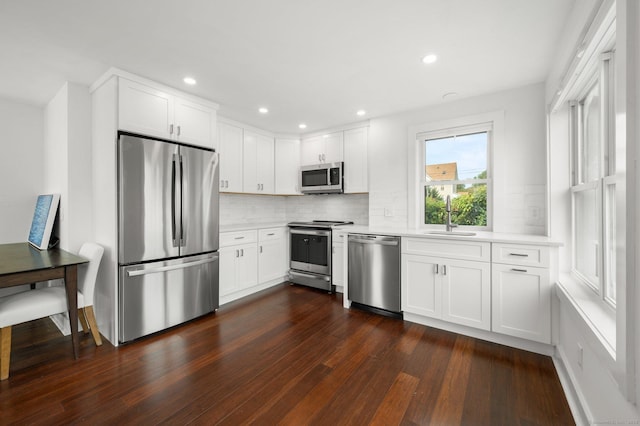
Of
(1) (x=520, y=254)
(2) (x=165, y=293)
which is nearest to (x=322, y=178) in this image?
(2) (x=165, y=293)

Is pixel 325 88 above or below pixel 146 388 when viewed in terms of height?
above

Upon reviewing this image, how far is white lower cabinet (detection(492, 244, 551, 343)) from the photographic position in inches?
86.9

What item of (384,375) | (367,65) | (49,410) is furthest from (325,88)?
(49,410)

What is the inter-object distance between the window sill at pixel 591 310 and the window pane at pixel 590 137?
796 mm

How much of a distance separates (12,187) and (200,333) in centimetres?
284

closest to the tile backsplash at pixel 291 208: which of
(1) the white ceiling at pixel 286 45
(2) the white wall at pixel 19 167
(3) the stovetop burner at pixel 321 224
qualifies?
(3) the stovetop burner at pixel 321 224

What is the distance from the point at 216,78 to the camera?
8.63 feet

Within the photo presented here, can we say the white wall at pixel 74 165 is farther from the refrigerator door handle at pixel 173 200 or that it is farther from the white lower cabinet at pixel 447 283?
the white lower cabinet at pixel 447 283

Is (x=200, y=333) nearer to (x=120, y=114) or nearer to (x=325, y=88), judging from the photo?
(x=120, y=114)

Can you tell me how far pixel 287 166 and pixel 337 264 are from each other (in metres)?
1.88

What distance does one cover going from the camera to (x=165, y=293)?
2689 mm

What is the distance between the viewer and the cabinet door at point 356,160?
396 cm

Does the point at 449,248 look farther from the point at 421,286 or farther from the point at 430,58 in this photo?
the point at 430,58

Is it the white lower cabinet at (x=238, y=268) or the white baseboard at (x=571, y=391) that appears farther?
the white lower cabinet at (x=238, y=268)
